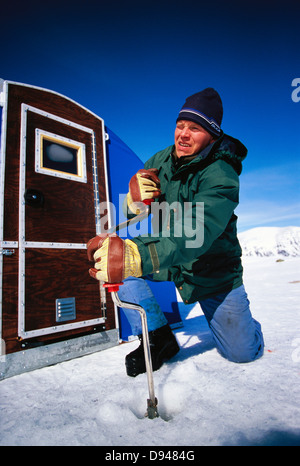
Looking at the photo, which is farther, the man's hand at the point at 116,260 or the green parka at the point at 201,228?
the green parka at the point at 201,228

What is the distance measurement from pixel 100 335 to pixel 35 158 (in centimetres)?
205

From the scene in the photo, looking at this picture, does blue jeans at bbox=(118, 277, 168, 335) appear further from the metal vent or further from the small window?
the small window

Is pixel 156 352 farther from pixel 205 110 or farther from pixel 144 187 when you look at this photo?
pixel 205 110

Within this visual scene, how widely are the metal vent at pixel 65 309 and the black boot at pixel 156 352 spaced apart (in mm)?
842

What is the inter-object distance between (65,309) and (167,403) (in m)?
1.38

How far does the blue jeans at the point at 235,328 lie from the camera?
1766mm

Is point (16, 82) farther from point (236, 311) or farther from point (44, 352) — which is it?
point (236, 311)

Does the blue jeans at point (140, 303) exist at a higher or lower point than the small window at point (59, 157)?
lower

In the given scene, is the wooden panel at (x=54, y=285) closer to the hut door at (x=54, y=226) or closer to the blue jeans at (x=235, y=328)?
the hut door at (x=54, y=226)

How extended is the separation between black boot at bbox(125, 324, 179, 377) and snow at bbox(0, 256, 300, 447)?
0.21ft

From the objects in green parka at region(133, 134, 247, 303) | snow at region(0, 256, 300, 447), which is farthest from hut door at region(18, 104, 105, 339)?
green parka at region(133, 134, 247, 303)

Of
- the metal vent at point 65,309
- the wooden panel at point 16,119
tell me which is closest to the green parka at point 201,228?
the metal vent at point 65,309

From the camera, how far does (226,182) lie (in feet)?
4.69
